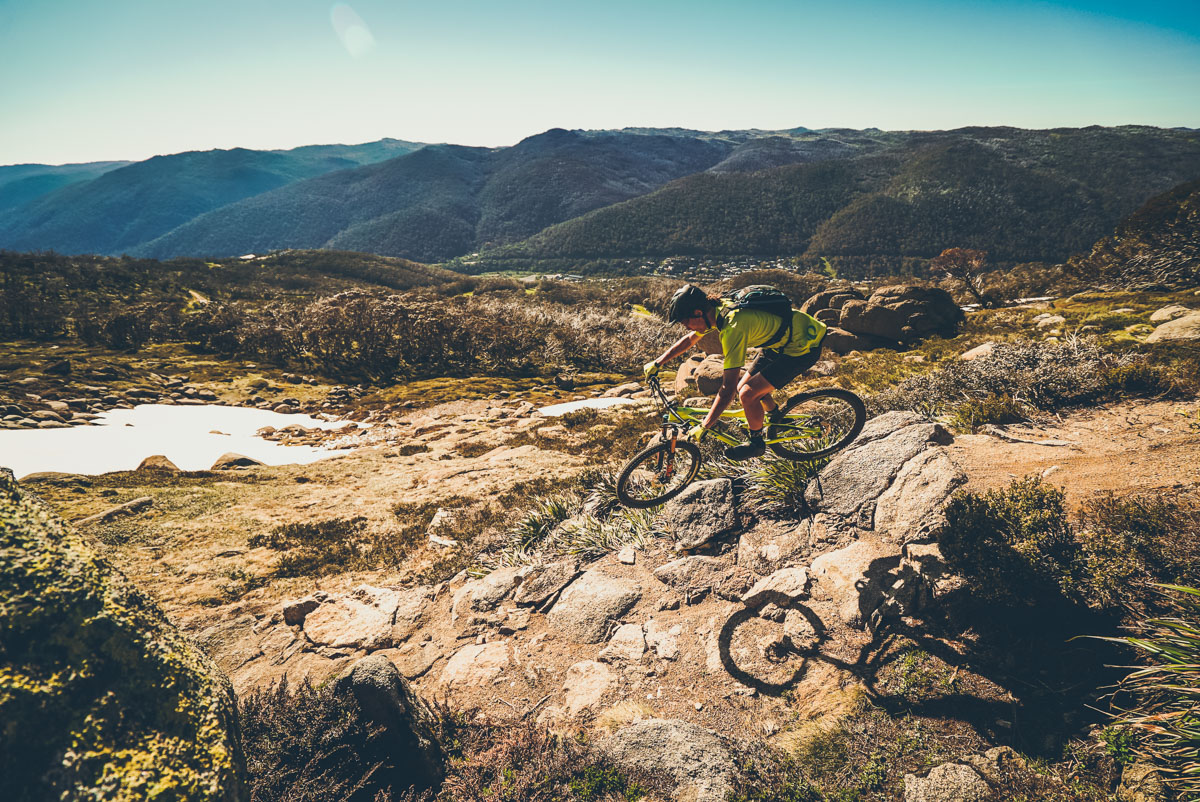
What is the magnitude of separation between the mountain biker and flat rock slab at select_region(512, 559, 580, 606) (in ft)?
8.46

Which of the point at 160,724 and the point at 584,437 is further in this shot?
the point at 584,437

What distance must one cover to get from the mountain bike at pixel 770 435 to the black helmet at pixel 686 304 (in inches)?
51.6

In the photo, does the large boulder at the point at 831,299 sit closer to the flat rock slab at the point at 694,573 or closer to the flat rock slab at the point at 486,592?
the flat rock slab at the point at 694,573

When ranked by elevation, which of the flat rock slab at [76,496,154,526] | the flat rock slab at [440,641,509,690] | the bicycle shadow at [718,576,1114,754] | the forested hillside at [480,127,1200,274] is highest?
the forested hillside at [480,127,1200,274]

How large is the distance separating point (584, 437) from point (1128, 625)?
1145cm

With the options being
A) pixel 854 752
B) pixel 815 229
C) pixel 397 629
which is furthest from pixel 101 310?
pixel 815 229

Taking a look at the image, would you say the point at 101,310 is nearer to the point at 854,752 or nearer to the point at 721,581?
the point at 721,581

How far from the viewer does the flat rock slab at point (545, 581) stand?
613cm

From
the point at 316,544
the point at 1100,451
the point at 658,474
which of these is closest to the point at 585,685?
the point at 658,474

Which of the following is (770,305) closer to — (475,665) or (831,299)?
(475,665)

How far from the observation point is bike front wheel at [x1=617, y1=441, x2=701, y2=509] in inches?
263

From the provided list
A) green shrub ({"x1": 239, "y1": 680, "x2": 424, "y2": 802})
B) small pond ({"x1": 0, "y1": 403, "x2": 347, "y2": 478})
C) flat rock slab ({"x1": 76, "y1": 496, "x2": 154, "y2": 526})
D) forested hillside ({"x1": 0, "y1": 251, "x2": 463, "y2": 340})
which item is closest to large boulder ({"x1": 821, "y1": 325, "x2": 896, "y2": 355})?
green shrub ({"x1": 239, "y1": 680, "x2": 424, "y2": 802})

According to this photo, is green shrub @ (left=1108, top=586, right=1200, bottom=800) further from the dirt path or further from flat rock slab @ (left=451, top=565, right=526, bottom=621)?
flat rock slab @ (left=451, top=565, right=526, bottom=621)

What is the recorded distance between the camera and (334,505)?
10094 mm
